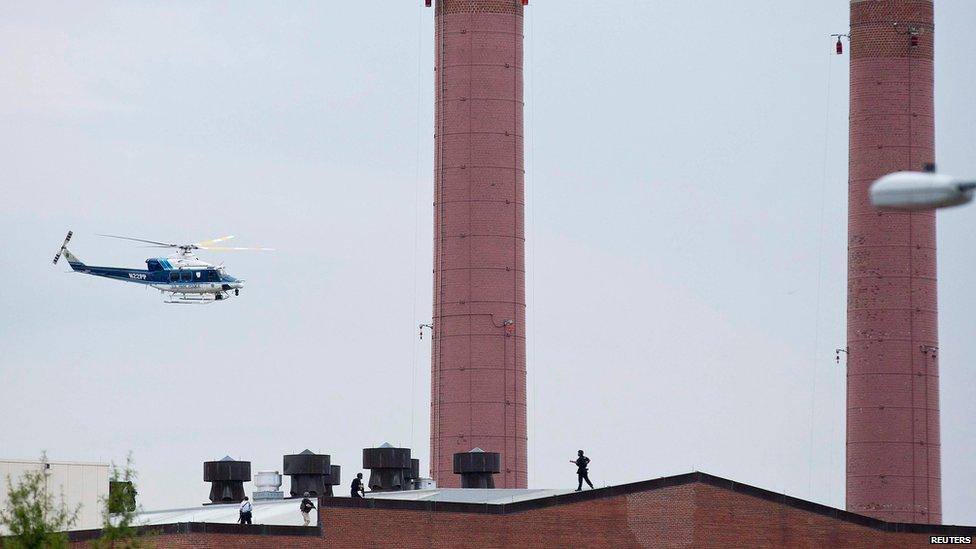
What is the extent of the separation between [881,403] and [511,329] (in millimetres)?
18245

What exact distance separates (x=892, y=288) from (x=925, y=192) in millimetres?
73079

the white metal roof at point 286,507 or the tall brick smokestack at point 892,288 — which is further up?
the tall brick smokestack at point 892,288

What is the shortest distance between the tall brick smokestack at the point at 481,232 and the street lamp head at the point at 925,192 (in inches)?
2569

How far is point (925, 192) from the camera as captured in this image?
21531 mm

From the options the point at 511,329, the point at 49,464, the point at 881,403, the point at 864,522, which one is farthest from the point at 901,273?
the point at 49,464

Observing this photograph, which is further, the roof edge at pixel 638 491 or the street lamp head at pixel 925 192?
the roof edge at pixel 638 491

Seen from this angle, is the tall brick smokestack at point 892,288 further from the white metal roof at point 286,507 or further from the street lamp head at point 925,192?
the street lamp head at point 925,192

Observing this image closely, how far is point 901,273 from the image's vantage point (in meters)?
93.4

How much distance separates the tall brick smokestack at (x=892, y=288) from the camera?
92500 millimetres

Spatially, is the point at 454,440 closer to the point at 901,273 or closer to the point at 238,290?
the point at 238,290

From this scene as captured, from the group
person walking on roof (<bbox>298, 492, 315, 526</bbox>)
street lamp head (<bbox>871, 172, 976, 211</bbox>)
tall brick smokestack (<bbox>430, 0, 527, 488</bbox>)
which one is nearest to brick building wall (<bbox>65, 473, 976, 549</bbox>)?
person walking on roof (<bbox>298, 492, 315, 526</bbox>)

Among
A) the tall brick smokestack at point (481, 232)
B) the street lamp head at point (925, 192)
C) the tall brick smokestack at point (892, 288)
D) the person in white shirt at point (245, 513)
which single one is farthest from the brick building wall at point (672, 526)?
the street lamp head at point (925, 192)

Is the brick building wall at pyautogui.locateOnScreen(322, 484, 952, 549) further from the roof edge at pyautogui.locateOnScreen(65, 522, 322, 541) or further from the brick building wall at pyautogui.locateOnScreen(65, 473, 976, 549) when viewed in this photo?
the roof edge at pyautogui.locateOnScreen(65, 522, 322, 541)

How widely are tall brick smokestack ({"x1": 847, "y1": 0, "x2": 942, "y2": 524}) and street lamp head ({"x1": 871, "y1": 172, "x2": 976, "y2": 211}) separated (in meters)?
71.7
